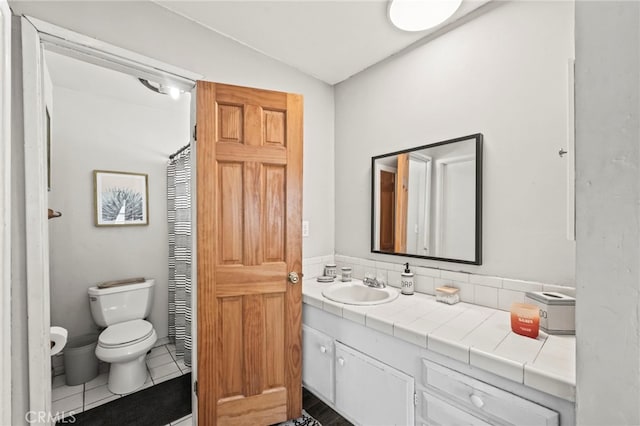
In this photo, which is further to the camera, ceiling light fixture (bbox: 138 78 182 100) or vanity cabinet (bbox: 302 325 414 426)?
ceiling light fixture (bbox: 138 78 182 100)

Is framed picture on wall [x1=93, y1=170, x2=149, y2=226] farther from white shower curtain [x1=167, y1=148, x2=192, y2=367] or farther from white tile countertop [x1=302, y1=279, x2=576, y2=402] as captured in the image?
white tile countertop [x1=302, y1=279, x2=576, y2=402]

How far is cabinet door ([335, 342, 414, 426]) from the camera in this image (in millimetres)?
1329

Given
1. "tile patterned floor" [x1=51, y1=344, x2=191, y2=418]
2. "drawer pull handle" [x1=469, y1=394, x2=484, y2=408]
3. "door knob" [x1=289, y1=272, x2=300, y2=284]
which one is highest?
"door knob" [x1=289, y1=272, x2=300, y2=284]

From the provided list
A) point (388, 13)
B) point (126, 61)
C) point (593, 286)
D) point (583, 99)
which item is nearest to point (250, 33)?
point (126, 61)

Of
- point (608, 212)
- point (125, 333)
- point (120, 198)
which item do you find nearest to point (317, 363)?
point (125, 333)

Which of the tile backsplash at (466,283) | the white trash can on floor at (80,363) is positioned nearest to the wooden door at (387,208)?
the tile backsplash at (466,283)

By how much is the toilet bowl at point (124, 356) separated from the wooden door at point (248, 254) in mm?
888

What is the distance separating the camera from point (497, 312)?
4.88 feet

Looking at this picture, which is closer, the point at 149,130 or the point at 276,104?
the point at 276,104

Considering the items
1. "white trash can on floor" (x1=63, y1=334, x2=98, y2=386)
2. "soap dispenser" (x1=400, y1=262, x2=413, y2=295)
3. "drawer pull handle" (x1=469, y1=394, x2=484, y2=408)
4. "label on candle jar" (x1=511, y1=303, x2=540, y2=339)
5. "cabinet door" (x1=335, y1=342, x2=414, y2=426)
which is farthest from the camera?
"white trash can on floor" (x1=63, y1=334, x2=98, y2=386)

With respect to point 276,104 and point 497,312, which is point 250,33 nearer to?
point 276,104

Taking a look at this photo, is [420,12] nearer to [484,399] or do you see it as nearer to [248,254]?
[248,254]

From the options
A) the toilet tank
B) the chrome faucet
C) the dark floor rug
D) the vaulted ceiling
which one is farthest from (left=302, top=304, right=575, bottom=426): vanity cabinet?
the vaulted ceiling

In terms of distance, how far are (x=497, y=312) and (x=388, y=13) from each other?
5.84 ft
